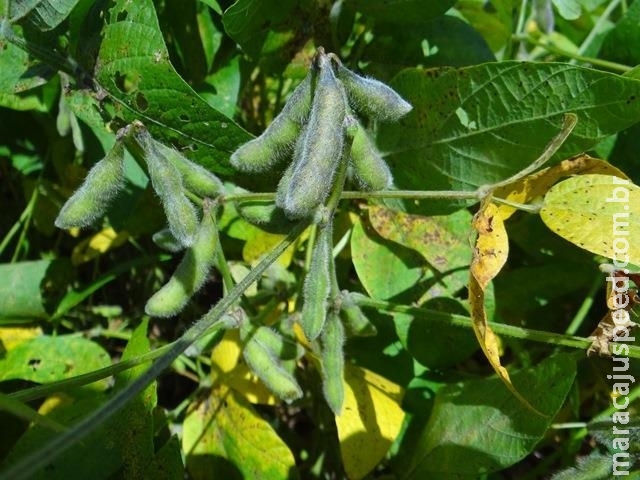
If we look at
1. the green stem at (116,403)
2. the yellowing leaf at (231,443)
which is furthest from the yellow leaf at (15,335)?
the green stem at (116,403)

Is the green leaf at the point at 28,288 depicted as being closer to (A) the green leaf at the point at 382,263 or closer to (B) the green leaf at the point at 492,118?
(A) the green leaf at the point at 382,263

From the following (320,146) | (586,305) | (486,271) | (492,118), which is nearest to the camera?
(320,146)

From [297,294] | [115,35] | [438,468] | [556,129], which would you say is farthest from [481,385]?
[115,35]

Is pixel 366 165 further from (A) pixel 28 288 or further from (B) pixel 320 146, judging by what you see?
(A) pixel 28 288

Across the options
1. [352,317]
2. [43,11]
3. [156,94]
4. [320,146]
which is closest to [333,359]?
[352,317]

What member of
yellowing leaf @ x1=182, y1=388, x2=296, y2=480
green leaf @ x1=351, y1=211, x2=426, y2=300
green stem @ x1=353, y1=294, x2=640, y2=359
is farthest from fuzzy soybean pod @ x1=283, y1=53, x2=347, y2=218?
yellowing leaf @ x1=182, y1=388, x2=296, y2=480

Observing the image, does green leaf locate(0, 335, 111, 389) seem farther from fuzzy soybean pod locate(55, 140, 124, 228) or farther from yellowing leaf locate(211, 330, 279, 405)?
fuzzy soybean pod locate(55, 140, 124, 228)

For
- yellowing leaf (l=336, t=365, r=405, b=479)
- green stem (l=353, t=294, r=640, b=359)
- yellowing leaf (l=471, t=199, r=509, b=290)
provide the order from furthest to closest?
yellowing leaf (l=336, t=365, r=405, b=479) < green stem (l=353, t=294, r=640, b=359) < yellowing leaf (l=471, t=199, r=509, b=290)
